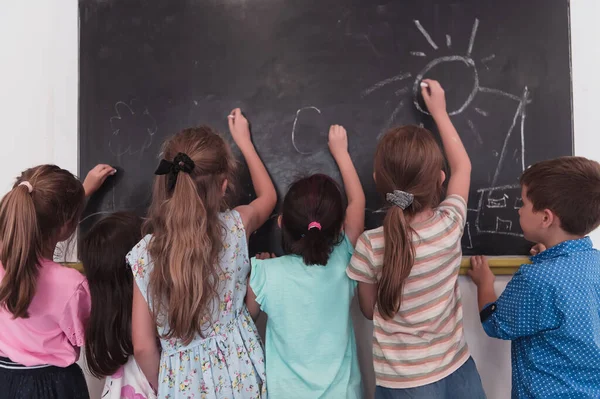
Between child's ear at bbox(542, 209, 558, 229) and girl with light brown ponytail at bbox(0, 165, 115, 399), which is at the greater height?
child's ear at bbox(542, 209, 558, 229)

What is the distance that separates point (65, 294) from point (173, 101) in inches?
32.3

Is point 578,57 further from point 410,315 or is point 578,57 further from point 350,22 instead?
point 410,315

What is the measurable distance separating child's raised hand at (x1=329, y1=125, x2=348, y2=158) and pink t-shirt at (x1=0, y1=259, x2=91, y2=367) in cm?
97

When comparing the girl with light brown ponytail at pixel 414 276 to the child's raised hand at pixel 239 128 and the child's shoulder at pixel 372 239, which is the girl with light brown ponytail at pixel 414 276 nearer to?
the child's shoulder at pixel 372 239

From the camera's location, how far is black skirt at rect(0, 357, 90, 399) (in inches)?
59.0

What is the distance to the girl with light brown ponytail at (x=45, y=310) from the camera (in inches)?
57.0

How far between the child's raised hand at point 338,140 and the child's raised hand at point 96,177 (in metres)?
0.87

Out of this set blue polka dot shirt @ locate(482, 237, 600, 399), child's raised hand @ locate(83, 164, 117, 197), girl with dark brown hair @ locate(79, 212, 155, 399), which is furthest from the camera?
child's raised hand @ locate(83, 164, 117, 197)

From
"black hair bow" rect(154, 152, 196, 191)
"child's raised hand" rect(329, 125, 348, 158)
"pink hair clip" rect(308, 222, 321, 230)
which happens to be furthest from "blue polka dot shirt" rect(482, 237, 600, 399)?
"black hair bow" rect(154, 152, 196, 191)

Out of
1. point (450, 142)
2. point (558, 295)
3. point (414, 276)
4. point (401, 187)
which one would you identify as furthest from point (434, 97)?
point (558, 295)

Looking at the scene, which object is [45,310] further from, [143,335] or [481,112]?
[481,112]

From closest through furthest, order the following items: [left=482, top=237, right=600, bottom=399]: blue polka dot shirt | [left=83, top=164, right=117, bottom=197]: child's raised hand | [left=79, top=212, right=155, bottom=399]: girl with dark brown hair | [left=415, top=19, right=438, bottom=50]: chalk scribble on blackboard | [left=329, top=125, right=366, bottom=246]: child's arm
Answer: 1. [left=482, top=237, right=600, bottom=399]: blue polka dot shirt
2. [left=79, top=212, right=155, bottom=399]: girl with dark brown hair
3. [left=329, top=125, right=366, bottom=246]: child's arm
4. [left=415, top=19, right=438, bottom=50]: chalk scribble on blackboard
5. [left=83, top=164, right=117, bottom=197]: child's raised hand

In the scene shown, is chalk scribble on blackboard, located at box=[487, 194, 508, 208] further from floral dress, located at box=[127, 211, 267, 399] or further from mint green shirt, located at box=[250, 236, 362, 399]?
floral dress, located at box=[127, 211, 267, 399]

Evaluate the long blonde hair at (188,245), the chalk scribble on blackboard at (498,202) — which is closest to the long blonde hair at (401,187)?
the chalk scribble on blackboard at (498,202)
